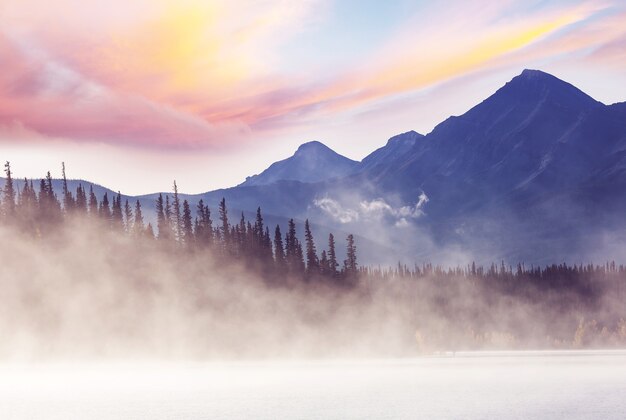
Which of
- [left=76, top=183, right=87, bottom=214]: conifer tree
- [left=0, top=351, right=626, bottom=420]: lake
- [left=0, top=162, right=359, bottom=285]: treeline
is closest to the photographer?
[left=0, top=351, right=626, bottom=420]: lake

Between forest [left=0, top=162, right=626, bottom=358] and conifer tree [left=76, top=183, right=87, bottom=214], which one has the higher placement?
conifer tree [left=76, top=183, right=87, bottom=214]

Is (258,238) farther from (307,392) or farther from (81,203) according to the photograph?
(307,392)

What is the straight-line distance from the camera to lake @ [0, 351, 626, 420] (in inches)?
2874

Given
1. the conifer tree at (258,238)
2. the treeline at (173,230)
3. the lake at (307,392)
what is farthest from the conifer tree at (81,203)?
the lake at (307,392)

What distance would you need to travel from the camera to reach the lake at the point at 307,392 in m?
73.0

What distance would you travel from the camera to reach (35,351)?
150125mm

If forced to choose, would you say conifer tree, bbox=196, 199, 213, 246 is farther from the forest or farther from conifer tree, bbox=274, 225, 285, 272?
conifer tree, bbox=274, 225, 285, 272

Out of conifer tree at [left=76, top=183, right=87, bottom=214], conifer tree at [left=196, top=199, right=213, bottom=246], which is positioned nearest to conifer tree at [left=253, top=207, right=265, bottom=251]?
conifer tree at [left=196, top=199, right=213, bottom=246]

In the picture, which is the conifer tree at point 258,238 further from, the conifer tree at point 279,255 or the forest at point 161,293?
the conifer tree at point 279,255

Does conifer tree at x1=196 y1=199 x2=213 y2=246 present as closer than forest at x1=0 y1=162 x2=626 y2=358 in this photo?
No

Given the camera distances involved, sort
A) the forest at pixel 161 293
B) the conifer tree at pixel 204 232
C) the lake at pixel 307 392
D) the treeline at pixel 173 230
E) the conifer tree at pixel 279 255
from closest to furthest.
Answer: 1. the lake at pixel 307 392
2. the forest at pixel 161 293
3. the treeline at pixel 173 230
4. the conifer tree at pixel 204 232
5. the conifer tree at pixel 279 255

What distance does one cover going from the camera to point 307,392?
9219 centimetres

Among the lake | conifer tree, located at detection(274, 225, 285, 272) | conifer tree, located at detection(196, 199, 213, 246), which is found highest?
conifer tree, located at detection(196, 199, 213, 246)

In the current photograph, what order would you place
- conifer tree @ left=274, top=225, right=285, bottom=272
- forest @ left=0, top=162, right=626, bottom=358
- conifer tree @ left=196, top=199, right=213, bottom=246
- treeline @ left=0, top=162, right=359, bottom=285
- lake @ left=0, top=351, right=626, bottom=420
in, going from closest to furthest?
lake @ left=0, top=351, right=626, bottom=420 < forest @ left=0, top=162, right=626, bottom=358 < treeline @ left=0, top=162, right=359, bottom=285 < conifer tree @ left=196, top=199, right=213, bottom=246 < conifer tree @ left=274, top=225, right=285, bottom=272
